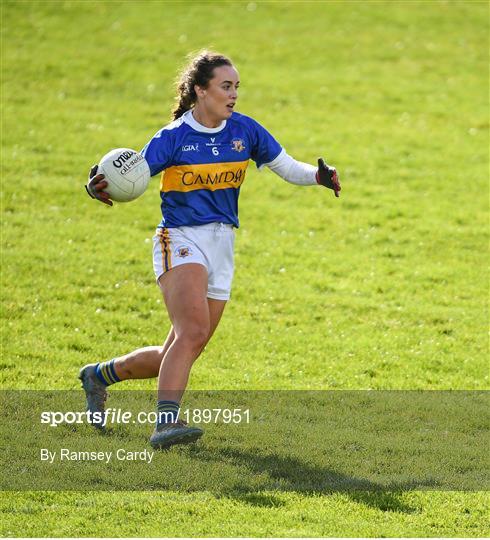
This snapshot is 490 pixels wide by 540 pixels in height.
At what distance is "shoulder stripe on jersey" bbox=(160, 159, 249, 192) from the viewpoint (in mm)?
7148

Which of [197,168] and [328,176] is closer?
[197,168]

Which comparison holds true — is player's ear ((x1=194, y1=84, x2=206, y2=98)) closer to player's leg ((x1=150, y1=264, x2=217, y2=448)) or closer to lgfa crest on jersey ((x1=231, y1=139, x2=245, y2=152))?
lgfa crest on jersey ((x1=231, y1=139, x2=245, y2=152))

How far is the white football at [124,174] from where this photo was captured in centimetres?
694

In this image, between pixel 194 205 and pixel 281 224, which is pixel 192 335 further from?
pixel 281 224

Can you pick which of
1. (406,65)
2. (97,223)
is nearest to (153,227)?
(97,223)

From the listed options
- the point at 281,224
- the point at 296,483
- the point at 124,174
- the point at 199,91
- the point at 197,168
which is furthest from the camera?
the point at 281,224

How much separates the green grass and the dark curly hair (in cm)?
257

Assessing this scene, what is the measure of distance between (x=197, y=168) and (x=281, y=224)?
706 cm

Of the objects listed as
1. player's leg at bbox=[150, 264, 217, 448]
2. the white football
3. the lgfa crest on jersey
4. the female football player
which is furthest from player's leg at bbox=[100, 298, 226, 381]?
the lgfa crest on jersey

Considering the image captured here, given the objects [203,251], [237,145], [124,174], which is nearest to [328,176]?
[237,145]

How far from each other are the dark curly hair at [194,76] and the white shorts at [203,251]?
883 millimetres

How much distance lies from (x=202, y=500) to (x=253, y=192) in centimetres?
964

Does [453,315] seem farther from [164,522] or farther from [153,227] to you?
[164,522]

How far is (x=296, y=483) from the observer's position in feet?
21.4
